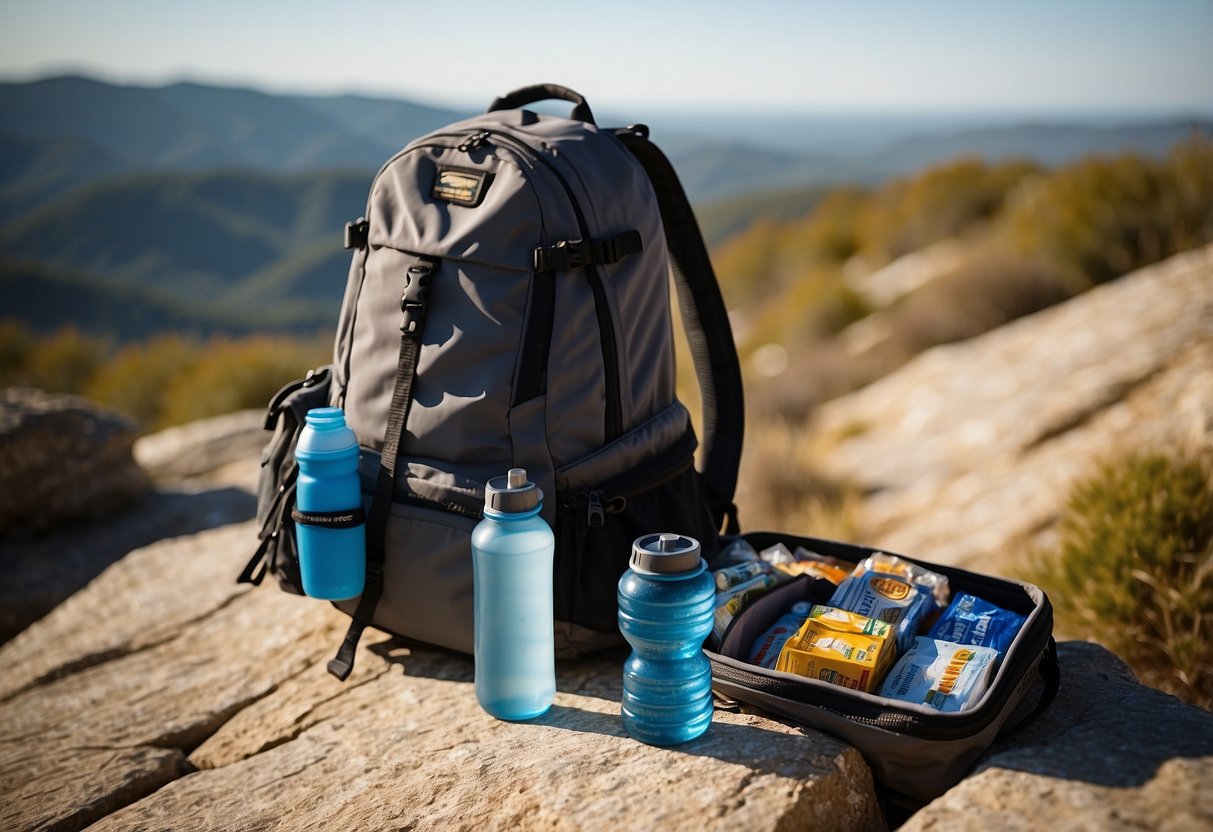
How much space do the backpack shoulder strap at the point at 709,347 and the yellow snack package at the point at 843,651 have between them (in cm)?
80

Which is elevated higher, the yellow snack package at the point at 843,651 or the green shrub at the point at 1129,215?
the green shrub at the point at 1129,215

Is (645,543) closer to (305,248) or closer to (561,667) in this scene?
(561,667)

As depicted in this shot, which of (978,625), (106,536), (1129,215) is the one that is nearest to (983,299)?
(1129,215)

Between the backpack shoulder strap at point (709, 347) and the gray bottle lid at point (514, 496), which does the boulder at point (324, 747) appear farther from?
the backpack shoulder strap at point (709, 347)

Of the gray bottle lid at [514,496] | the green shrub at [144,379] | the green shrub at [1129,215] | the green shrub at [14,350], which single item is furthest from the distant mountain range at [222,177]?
the gray bottle lid at [514,496]

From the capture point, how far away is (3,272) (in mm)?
40188

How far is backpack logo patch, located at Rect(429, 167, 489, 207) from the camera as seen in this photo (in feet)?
7.49

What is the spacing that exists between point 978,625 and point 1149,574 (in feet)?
3.89

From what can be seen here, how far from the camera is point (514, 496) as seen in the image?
6.11ft

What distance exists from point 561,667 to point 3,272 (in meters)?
47.5

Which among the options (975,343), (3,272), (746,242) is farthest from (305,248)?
(975,343)

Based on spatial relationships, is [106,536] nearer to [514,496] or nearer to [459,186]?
[459,186]

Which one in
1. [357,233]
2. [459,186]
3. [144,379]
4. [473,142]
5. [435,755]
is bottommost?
[144,379]

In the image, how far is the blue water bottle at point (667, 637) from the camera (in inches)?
70.8
